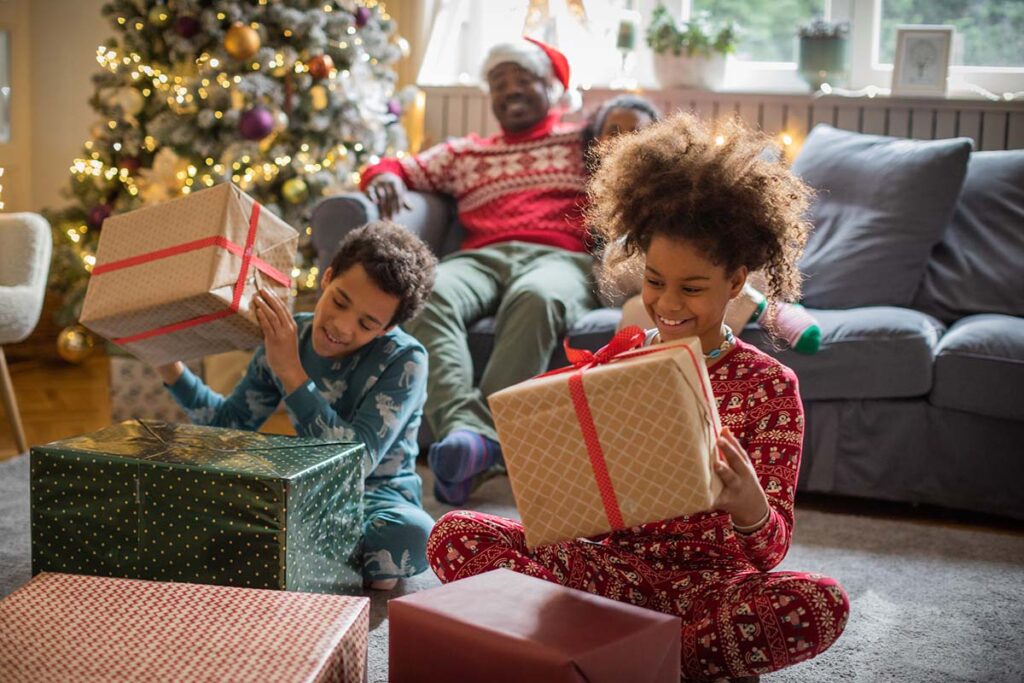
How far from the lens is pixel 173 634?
132 cm

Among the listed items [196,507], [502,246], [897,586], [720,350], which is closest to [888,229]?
[502,246]

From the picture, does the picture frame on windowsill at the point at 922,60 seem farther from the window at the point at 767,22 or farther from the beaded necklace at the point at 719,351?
the beaded necklace at the point at 719,351

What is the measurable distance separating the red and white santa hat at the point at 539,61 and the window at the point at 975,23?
1.11 meters

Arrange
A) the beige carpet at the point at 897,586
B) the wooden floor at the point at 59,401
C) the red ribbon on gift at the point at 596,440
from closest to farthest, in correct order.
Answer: the red ribbon on gift at the point at 596,440, the beige carpet at the point at 897,586, the wooden floor at the point at 59,401

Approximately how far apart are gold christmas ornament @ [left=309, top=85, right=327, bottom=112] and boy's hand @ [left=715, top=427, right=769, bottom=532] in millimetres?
2405

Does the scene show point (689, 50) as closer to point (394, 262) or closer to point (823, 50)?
point (823, 50)

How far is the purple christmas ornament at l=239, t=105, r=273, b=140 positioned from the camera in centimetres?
336

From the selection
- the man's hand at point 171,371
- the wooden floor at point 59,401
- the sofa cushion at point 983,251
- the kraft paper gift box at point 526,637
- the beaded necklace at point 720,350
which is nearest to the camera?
the kraft paper gift box at point 526,637

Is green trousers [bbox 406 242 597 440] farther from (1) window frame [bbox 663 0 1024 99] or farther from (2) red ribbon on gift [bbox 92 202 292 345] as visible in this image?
(1) window frame [bbox 663 0 1024 99]

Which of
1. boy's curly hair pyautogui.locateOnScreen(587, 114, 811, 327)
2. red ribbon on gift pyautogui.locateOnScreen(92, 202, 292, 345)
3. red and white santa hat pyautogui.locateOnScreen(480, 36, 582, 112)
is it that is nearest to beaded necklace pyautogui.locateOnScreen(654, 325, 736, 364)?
boy's curly hair pyautogui.locateOnScreen(587, 114, 811, 327)

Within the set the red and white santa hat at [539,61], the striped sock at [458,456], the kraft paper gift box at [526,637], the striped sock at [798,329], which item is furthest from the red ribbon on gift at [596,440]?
the red and white santa hat at [539,61]

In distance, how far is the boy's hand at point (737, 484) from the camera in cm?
138

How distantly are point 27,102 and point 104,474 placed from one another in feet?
9.38

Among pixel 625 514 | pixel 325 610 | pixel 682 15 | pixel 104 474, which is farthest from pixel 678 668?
pixel 682 15
